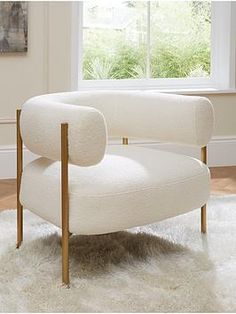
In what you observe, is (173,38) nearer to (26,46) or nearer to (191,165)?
(26,46)

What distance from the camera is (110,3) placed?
5172 millimetres

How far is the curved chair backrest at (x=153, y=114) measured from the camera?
119 inches

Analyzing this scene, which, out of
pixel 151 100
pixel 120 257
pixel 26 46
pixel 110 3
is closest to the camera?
pixel 120 257

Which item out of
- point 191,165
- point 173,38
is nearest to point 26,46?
point 173,38

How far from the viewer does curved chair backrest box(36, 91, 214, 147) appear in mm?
3021

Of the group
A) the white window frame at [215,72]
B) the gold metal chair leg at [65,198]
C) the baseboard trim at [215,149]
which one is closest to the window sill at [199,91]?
the white window frame at [215,72]

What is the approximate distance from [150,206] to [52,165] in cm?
47

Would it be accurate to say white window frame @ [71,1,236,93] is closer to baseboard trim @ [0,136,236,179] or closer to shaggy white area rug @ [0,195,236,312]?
baseboard trim @ [0,136,236,179]

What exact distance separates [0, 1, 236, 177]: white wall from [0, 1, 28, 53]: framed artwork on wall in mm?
51

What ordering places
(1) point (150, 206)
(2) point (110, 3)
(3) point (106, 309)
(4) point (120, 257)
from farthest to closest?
(2) point (110, 3), (4) point (120, 257), (1) point (150, 206), (3) point (106, 309)

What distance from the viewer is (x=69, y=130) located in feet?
8.32

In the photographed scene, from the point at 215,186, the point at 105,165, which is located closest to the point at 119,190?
the point at 105,165

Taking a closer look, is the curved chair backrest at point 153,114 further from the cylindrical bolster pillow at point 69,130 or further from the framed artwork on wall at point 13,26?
the framed artwork on wall at point 13,26

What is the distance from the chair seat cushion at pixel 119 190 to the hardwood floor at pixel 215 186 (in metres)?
1.14
